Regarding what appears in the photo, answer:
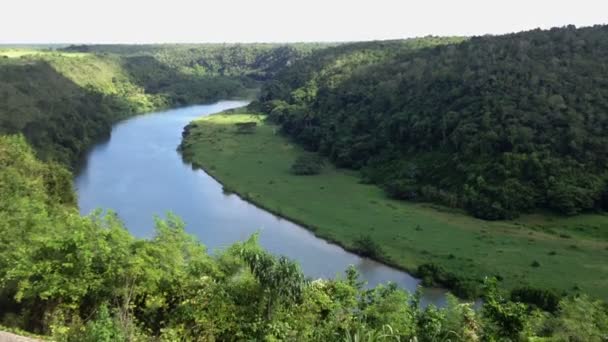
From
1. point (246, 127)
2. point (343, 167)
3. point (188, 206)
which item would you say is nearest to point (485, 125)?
point (343, 167)

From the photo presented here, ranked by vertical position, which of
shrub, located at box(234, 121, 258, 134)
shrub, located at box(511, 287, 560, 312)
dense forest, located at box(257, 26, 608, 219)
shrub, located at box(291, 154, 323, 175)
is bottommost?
shrub, located at box(234, 121, 258, 134)

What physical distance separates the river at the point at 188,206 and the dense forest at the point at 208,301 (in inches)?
375

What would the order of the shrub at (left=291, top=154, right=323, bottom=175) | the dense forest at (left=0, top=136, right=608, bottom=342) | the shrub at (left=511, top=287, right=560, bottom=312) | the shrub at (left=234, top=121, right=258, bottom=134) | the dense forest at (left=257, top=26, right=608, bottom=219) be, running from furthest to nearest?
1. the shrub at (left=234, top=121, right=258, bottom=134)
2. the shrub at (left=291, top=154, right=323, bottom=175)
3. the dense forest at (left=257, top=26, right=608, bottom=219)
4. the shrub at (left=511, top=287, right=560, bottom=312)
5. the dense forest at (left=0, top=136, right=608, bottom=342)

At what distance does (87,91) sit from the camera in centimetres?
10262

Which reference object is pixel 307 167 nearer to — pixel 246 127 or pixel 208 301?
pixel 246 127

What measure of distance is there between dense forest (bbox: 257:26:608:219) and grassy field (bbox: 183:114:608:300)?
7.75ft

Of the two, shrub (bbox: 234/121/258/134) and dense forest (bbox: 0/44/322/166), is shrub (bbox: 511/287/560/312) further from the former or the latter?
shrub (bbox: 234/121/258/134)

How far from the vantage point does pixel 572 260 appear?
37812 mm

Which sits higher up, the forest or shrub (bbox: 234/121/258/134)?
the forest

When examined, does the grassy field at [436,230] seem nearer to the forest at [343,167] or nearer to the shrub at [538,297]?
the forest at [343,167]

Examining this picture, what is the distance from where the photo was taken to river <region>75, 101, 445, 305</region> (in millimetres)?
38969

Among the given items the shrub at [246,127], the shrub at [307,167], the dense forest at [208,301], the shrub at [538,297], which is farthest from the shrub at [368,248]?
the shrub at [246,127]

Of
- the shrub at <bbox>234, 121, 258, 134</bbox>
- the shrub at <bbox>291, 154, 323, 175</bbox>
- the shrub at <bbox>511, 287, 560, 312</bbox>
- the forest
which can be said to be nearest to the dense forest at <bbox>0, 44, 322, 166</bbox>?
the forest

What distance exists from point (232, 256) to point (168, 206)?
114ft
